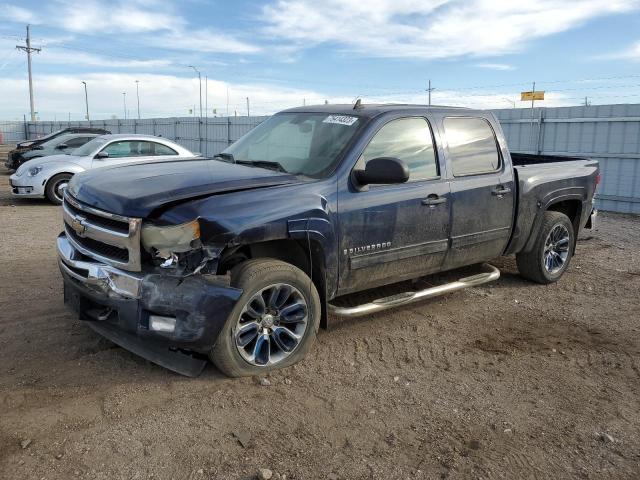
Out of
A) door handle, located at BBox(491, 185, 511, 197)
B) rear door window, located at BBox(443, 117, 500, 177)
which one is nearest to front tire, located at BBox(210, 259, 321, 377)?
rear door window, located at BBox(443, 117, 500, 177)

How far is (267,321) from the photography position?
12.6 ft

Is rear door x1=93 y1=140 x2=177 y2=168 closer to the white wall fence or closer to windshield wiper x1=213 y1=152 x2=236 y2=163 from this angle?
windshield wiper x1=213 y1=152 x2=236 y2=163

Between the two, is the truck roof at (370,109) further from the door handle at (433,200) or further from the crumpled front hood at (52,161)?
the crumpled front hood at (52,161)

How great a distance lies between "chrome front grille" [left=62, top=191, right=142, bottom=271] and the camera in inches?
136

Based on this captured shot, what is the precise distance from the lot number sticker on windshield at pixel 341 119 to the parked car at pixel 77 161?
7424 mm

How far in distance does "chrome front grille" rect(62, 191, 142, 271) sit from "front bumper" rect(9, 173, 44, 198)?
27.9 feet

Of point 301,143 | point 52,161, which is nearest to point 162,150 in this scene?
point 52,161

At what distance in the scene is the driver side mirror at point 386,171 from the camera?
4.03 meters

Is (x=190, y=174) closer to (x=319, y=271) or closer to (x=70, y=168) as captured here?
(x=319, y=271)

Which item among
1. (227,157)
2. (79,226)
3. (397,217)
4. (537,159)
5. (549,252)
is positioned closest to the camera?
(79,226)

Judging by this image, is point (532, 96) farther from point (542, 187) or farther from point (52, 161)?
point (52, 161)

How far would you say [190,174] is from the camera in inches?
158

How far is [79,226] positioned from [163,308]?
100 centimetres

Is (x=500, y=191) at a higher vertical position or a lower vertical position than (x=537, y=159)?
lower
